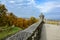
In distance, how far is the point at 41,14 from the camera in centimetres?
1644

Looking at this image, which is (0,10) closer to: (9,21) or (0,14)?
(0,14)

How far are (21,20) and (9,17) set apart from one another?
1174 mm

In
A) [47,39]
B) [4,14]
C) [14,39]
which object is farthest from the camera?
[4,14]

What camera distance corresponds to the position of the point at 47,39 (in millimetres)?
6914

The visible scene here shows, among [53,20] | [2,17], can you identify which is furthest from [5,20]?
[53,20]

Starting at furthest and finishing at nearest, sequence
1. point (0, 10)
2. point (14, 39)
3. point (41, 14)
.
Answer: point (41, 14), point (0, 10), point (14, 39)

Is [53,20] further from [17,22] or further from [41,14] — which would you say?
[17,22]

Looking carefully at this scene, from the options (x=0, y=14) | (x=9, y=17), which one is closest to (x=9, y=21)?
(x=9, y=17)

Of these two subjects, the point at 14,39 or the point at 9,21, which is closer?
the point at 14,39

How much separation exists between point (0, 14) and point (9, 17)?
5.57ft

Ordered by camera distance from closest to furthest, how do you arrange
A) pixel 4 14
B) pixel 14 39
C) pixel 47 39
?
1. pixel 14 39
2. pixel 47 39
3. pixel 4 14

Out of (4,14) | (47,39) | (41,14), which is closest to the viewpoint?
(47,39)

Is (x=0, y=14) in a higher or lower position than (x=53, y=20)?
higher

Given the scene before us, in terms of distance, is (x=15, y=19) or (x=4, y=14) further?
(x=15, y=19)
